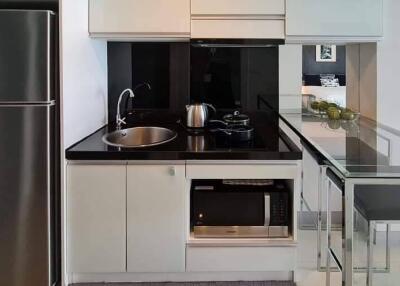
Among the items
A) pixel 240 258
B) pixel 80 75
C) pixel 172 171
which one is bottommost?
pixel 240 258

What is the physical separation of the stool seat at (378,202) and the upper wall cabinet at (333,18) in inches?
43.9

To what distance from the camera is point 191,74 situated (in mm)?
3264

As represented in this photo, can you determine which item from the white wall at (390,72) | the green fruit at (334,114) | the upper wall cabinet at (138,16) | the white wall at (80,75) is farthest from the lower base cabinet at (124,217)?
the white wall at (390,72)

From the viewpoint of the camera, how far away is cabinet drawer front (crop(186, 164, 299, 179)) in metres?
2.41

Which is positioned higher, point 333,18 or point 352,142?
point 333,18

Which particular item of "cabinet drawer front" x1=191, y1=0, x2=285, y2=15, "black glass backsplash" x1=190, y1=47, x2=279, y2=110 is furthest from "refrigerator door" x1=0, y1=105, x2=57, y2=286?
"black glass backsplash" x1=190, y1=47, x2=279, y2=110

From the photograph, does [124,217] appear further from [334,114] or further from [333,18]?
[333,18]

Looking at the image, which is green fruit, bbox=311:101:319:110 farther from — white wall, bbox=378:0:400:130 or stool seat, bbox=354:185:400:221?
stool seat, bbox=354:185:400:221

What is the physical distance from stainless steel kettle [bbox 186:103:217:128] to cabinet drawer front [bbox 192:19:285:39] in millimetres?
515

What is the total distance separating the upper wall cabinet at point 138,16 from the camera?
2783mm

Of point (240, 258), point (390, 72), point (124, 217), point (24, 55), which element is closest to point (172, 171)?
point (124, 217)

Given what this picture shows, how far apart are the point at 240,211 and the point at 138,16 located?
55.8 inches

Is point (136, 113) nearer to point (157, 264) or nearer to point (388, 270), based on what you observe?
point (157, 264)

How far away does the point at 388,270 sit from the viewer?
9.14ft
